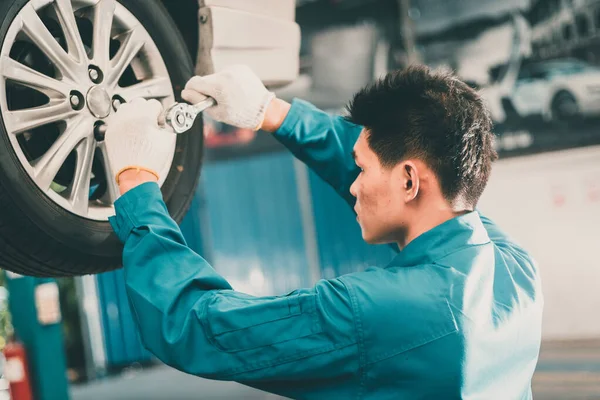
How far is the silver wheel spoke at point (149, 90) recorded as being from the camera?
4.28ft

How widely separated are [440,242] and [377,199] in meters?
0.14

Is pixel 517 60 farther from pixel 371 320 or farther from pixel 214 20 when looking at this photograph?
pixel 371 320

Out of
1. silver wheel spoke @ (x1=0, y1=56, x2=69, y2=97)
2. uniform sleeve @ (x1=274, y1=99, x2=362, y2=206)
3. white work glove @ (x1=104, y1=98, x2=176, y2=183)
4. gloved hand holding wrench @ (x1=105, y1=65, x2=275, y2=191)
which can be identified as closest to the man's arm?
uniform sleeve @ (x1=274, y1=99, x2=362, y2=206)

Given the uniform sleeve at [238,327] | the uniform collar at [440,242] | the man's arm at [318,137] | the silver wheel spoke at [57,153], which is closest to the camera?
the uniform sleeve at [238,327]

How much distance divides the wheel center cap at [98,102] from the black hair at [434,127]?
0.50 metres

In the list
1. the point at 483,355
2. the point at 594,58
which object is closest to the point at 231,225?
the point at 594,58

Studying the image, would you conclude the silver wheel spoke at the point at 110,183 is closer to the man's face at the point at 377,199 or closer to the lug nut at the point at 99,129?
the lug nut at the point at 99,129

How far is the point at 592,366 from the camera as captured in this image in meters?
4.57

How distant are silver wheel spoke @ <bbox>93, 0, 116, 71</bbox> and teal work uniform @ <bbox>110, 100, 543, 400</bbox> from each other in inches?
13.8

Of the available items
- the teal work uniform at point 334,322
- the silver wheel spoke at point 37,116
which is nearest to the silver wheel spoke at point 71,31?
the silver wheel spoke at point 37,116

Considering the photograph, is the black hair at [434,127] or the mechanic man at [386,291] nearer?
the mechanic man at [386,291]

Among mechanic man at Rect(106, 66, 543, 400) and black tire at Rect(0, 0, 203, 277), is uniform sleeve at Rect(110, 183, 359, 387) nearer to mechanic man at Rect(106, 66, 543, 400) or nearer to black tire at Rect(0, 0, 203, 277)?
mechanic man at Rect(106, 66, 543, 400)

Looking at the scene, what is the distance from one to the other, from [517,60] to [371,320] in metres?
5.31

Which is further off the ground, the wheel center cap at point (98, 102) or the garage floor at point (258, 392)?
the wheel center cap at point (98, 102)
